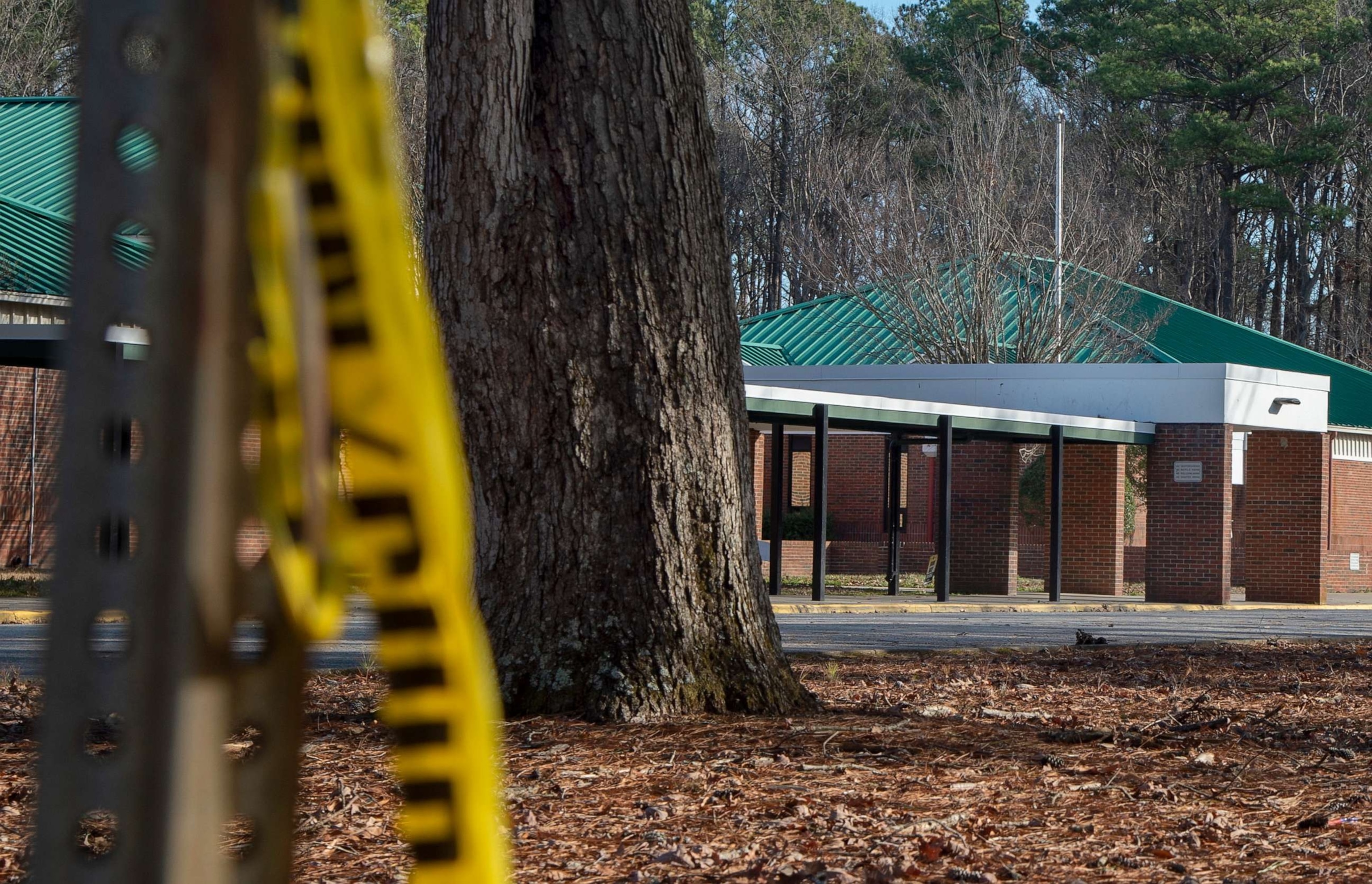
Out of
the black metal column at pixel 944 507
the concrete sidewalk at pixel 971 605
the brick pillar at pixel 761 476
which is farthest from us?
the brick pillar at pixel 761 476

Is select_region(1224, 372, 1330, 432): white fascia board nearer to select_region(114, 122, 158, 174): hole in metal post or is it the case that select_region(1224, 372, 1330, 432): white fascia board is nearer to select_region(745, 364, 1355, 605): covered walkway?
select_region(745, 364, 1355, 605): covered walkway

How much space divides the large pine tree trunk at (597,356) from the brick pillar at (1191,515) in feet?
73.1

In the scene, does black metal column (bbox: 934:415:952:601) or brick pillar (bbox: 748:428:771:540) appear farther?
brick pillar (bbox: 748:428:771:540)

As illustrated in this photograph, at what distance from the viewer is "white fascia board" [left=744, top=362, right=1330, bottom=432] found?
27.3 meters

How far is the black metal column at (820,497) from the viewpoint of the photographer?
74.8ft

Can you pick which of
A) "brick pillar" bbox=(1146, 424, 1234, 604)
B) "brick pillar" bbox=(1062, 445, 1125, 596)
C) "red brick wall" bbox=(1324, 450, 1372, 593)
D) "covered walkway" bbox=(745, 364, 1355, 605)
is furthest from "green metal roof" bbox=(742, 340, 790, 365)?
"red brick wall" bbox=(1324, 450, 1372, 593)

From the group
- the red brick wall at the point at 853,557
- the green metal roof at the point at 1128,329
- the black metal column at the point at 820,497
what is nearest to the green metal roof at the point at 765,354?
the green metal roof at the point at 1128,329

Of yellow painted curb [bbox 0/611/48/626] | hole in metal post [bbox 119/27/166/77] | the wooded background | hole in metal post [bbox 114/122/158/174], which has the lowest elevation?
yellow painted curb [bbox 0/611/48/626]

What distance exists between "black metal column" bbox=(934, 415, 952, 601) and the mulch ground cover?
54.8 ft

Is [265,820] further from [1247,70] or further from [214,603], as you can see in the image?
[1247,70]

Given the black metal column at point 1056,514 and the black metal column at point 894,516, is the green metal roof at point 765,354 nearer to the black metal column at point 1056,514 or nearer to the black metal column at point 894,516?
the black metal column at point 894,516

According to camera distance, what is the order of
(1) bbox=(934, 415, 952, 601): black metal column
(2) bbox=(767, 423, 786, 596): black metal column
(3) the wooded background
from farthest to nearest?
(3) the wooded background → (1) bbox=(934, 415, 952, 601): black metal column → (2) bbox=(767, 423, 786, 596): black metal column

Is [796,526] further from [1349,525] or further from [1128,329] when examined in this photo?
[1349,525]

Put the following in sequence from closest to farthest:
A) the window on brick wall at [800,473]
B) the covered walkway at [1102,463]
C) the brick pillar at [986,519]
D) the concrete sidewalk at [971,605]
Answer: the concrete sidewalk at [971,605] → the covered walkway at [1102,463] → the brick pillar at [986,519] → the window on brick wall at [800,473]
